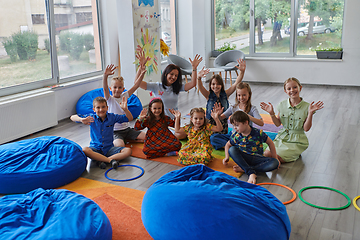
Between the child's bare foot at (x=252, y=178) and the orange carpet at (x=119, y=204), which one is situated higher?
the child's bare foot at (x=252, y=178)

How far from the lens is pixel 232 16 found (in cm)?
852

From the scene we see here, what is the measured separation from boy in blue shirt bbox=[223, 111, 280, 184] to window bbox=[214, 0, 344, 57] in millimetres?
5340

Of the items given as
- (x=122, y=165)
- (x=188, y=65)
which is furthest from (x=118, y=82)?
(x=188, y=65)

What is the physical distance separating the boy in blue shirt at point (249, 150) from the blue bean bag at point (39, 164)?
152 cm

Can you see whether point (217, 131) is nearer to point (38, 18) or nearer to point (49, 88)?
point (49, 88)

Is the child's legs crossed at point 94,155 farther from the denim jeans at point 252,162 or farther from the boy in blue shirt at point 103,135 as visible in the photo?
the denim jeans at point 252,162

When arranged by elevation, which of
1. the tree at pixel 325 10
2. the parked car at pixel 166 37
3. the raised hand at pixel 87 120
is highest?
the tree at pixel 325 10

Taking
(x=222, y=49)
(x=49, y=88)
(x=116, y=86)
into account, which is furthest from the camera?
(x=222, y=49)

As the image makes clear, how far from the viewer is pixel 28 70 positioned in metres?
4.99

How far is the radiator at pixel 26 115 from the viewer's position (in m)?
4.39

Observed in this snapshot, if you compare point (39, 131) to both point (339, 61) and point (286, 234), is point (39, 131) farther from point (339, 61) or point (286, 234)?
point (339, 61)

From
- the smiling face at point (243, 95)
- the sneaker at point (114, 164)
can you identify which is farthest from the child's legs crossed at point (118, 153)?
the smiling face at point (243, 95)

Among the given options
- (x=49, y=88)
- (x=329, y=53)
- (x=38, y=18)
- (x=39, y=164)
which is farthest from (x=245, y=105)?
(x=329, y=53)

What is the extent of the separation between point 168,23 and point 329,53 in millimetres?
3806
